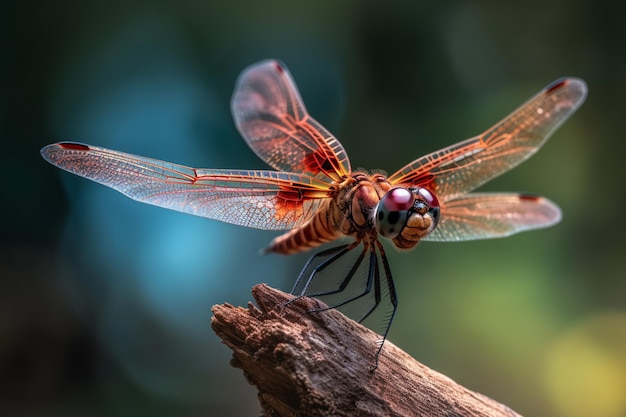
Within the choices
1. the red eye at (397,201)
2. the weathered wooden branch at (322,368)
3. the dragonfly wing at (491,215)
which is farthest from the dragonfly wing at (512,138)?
the weathered wooden branch at (322,368)

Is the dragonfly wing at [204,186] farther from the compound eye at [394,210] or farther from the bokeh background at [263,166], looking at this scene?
the bokeh background at [263,166]

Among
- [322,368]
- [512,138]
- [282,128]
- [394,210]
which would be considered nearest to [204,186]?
[282,128]

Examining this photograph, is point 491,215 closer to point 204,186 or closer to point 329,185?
point 329,185

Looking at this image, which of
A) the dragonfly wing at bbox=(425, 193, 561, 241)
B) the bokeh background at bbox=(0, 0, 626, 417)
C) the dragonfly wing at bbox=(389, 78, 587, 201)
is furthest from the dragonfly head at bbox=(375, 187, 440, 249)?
the bokeh background at bbox=(0, 0, 626, 417)

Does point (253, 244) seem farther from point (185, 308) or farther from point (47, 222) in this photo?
point (47, 222)

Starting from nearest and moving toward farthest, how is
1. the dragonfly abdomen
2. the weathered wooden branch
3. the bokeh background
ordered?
the weathered wooden branch
the dragonfly abdomen
the bokeh background

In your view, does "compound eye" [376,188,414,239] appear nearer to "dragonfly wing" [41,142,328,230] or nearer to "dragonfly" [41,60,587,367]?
"dragonfly" [41,60,587,367]
